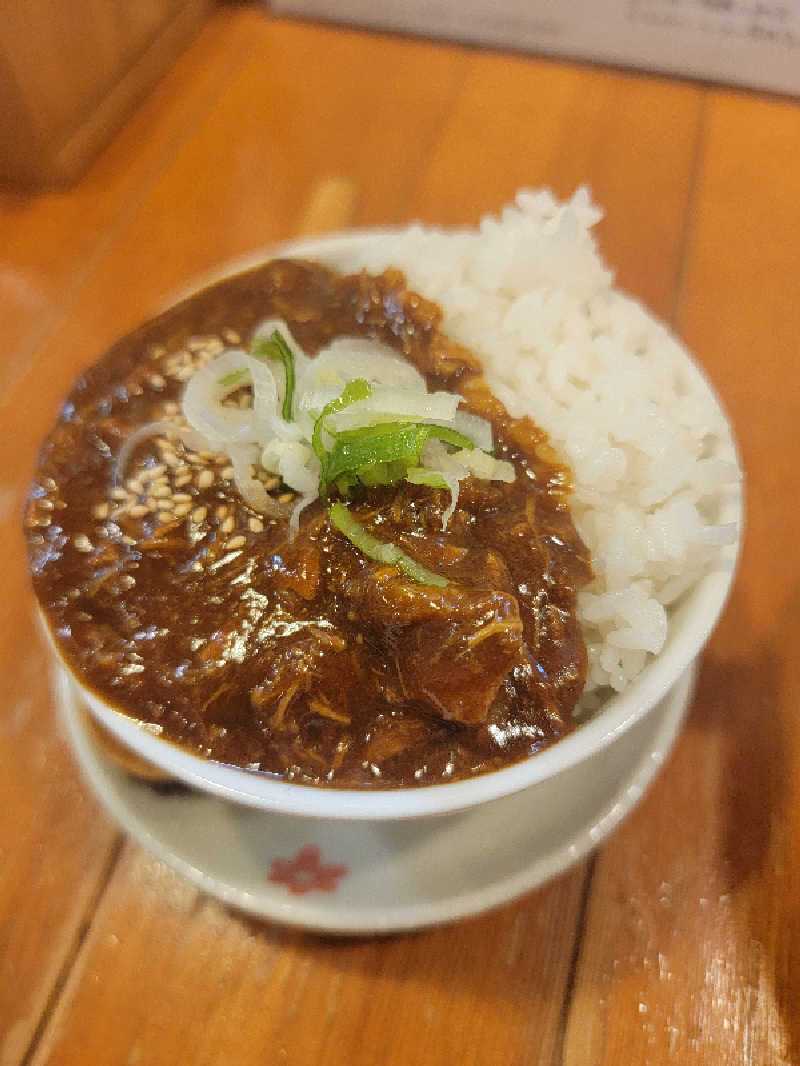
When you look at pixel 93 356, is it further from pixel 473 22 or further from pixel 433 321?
pixel 473 22

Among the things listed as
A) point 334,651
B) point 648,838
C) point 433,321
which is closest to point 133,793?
point 334,651

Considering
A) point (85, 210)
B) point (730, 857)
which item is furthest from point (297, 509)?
point (85, 210)

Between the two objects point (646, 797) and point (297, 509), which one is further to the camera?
point (646, 797)

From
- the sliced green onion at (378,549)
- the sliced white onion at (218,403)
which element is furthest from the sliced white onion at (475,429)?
the sliced white onion at (218,403)

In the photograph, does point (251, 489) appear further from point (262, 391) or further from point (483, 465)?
point (483, 465)

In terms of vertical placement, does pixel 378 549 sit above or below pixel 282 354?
below

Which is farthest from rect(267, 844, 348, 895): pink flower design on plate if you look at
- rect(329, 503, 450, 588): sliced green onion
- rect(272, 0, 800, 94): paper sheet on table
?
rect(272, 0, 800, 94): paper sheet on table
